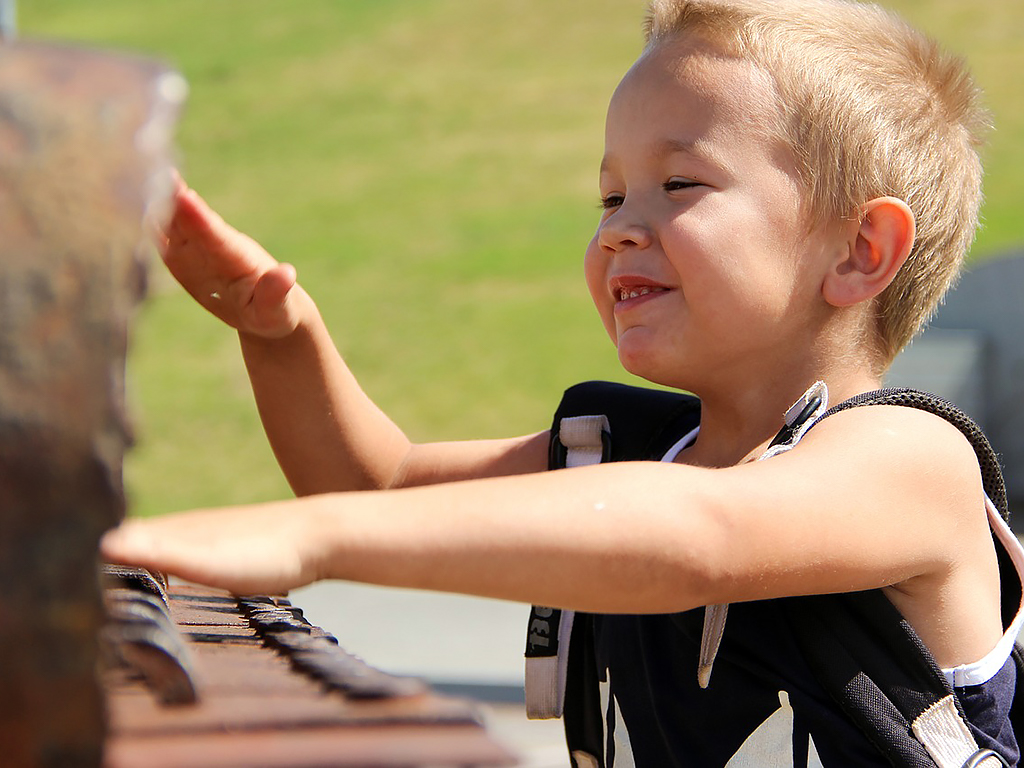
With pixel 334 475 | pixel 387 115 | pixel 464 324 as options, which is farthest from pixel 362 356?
pixel 334 475

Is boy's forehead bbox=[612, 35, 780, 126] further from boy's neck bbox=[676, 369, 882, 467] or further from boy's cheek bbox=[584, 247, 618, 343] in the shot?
boy's neck bbox=[676, 369, 882, 467]

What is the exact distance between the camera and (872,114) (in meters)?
1.64

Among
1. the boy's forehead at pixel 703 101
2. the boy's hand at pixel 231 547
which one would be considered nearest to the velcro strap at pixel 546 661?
the boy's forehead at pixel 703 101

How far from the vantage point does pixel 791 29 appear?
165 centimetres

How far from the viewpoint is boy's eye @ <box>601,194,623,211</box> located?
5.56ft

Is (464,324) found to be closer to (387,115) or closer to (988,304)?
(988,304)

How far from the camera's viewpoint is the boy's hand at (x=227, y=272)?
5.57ft

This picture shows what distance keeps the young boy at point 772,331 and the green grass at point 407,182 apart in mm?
5647

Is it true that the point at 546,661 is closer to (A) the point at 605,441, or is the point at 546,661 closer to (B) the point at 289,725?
(A) the point at 605,441

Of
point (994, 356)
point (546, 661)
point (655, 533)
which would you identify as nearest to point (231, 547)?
point (655, 533)

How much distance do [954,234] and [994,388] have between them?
20.5ft

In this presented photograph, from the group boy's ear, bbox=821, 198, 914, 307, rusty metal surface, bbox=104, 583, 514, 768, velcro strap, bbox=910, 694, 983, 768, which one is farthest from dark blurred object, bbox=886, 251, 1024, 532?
rusty metal surface, bbox=104, 583, 514, 768

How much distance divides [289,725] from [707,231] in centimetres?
101

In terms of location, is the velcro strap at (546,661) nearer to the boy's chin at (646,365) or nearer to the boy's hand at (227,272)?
the boy's chin at (646,365)
